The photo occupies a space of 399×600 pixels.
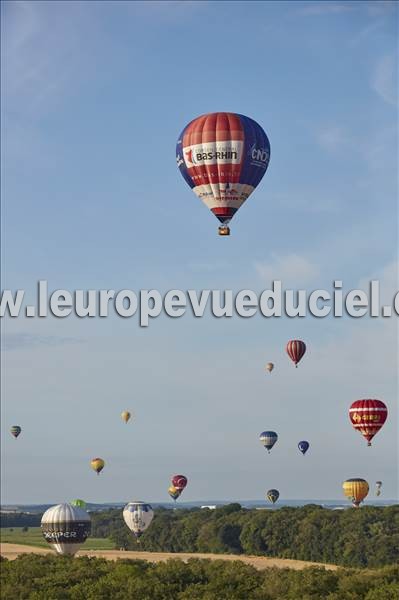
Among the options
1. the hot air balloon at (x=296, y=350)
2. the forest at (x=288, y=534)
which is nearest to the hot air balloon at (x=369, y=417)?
the hot air balloon at (x=296, y=350)

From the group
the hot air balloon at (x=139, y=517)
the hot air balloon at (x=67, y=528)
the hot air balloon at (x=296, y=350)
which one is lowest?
the hot air balloon at (x=139, y=517)

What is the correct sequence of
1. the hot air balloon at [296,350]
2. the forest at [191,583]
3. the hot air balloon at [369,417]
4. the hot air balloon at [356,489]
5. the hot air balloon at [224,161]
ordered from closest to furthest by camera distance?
the forest at [191,583] → the hot air balloon at [224,161] → the hot air balloon at [369,417] → the hot air balloon at [296,350] → the hot air balloon at [356,489]

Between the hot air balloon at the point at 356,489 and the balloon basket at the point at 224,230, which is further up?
the balloon basket at the point at 224,230

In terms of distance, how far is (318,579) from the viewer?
6009cm

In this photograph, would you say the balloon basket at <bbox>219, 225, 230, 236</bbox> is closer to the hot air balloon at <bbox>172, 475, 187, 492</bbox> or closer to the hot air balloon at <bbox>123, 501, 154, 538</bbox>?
the hot air balloon at <bbox>123, 501, 154, 538</bbox>

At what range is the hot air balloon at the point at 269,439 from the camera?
432ft

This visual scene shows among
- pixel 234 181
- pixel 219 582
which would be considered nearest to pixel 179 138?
pixel 234 181

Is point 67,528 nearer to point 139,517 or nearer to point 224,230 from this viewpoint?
point 224,230

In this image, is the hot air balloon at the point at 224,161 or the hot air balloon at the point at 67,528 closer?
the hot air balloon at the point at 224,161

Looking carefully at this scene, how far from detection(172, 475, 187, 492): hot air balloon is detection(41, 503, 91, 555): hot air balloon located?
218ft

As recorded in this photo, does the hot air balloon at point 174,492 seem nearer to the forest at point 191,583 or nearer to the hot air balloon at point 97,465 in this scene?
the hot air balloon at point 97,465

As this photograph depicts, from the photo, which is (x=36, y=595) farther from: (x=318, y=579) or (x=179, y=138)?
(x=179, y=138)

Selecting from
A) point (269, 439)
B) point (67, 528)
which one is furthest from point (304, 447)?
point (67, 528)

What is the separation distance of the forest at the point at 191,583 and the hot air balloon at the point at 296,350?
39546 millimetres
